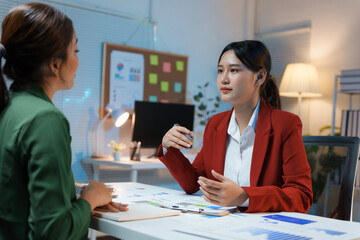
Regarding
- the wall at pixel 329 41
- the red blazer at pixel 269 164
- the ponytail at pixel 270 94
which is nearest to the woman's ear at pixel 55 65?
the red blazer at pixel 269 164

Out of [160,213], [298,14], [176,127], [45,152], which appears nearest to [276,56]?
[298,14]

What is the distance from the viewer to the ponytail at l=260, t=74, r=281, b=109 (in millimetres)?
1809

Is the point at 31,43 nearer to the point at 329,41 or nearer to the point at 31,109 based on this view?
the point at 31,109

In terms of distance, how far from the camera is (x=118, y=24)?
13.3 feet

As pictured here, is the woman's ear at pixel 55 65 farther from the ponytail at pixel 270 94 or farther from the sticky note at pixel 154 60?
the sticky note at pixel 154 60

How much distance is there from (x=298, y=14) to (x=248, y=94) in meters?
3.33

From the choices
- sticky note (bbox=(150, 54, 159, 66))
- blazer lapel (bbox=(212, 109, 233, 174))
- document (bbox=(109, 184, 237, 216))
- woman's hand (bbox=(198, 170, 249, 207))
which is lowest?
document (bbox=(109, 184, 237, 216))

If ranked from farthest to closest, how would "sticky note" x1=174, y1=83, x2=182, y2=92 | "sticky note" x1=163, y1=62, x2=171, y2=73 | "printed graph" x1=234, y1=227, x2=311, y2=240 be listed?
"sticky note" x1=174, y1=83, x2=182, y2=92 → "sticky note" x1=163, y1=62, x2=171, y2=73 → "printed graph" x1=234, y1=227, x2=311, y2=240

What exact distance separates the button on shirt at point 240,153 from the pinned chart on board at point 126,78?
2.42 meters

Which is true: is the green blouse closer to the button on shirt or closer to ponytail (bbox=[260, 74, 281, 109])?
the button on shirt

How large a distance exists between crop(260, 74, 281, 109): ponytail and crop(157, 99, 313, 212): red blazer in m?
0.06

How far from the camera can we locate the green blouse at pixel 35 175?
35.0 inches

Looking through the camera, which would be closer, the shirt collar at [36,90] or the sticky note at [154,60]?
the shirt collar at [36,90]

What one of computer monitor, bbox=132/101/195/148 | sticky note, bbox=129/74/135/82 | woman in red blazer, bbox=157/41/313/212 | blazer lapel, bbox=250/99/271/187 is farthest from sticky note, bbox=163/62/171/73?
blazer lapel, bbox=250/99/271/187
